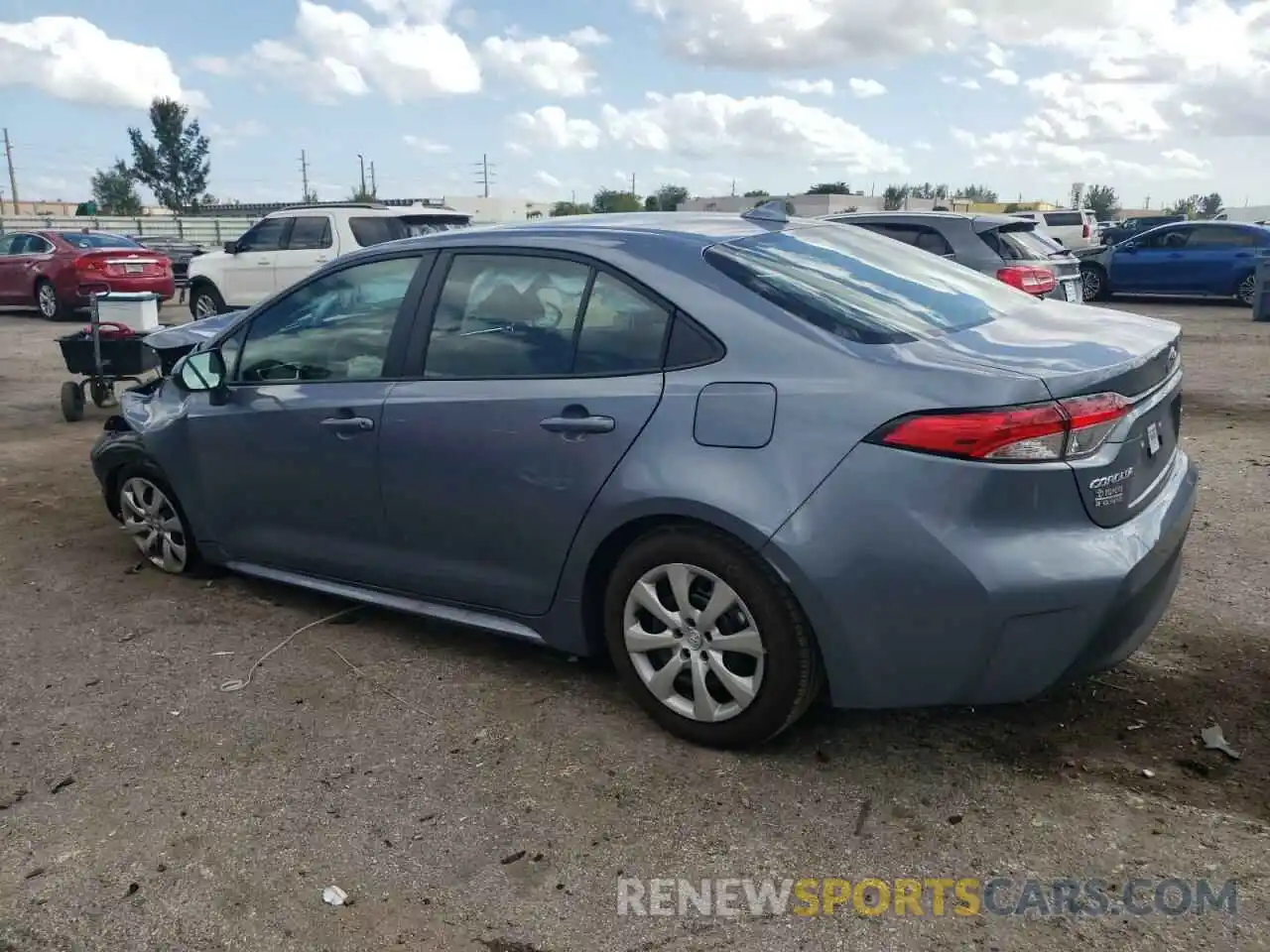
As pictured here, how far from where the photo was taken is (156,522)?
5.05 metres

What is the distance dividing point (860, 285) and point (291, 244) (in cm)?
1232

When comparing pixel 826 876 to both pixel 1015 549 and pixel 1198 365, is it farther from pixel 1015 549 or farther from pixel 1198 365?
pixel 1198 365

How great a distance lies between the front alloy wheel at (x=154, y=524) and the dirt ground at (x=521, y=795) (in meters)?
0.55

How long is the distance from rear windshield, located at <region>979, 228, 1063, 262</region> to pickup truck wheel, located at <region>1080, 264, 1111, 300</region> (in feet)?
30.8

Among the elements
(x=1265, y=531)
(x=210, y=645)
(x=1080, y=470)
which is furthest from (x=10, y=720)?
(x=1265, y=531)

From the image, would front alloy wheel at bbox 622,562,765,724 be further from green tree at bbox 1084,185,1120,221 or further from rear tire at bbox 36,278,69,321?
green tree at bbox 1084,185,1120,221

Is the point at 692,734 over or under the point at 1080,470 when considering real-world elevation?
under

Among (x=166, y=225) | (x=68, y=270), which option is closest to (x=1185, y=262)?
(x=68, y=270)

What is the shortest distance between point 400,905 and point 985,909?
1431mm

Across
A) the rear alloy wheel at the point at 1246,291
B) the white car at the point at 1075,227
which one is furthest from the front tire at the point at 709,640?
the white car at the point at 1075,227

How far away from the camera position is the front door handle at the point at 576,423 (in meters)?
3.34

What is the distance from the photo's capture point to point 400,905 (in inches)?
106

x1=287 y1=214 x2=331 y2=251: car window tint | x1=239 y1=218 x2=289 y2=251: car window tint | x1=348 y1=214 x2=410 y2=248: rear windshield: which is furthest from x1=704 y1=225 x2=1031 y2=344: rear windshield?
x1=239 y1=218 x2=289 y2=251: car window tint

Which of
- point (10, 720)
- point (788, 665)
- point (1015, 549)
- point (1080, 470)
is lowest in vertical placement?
point (10, 720)
